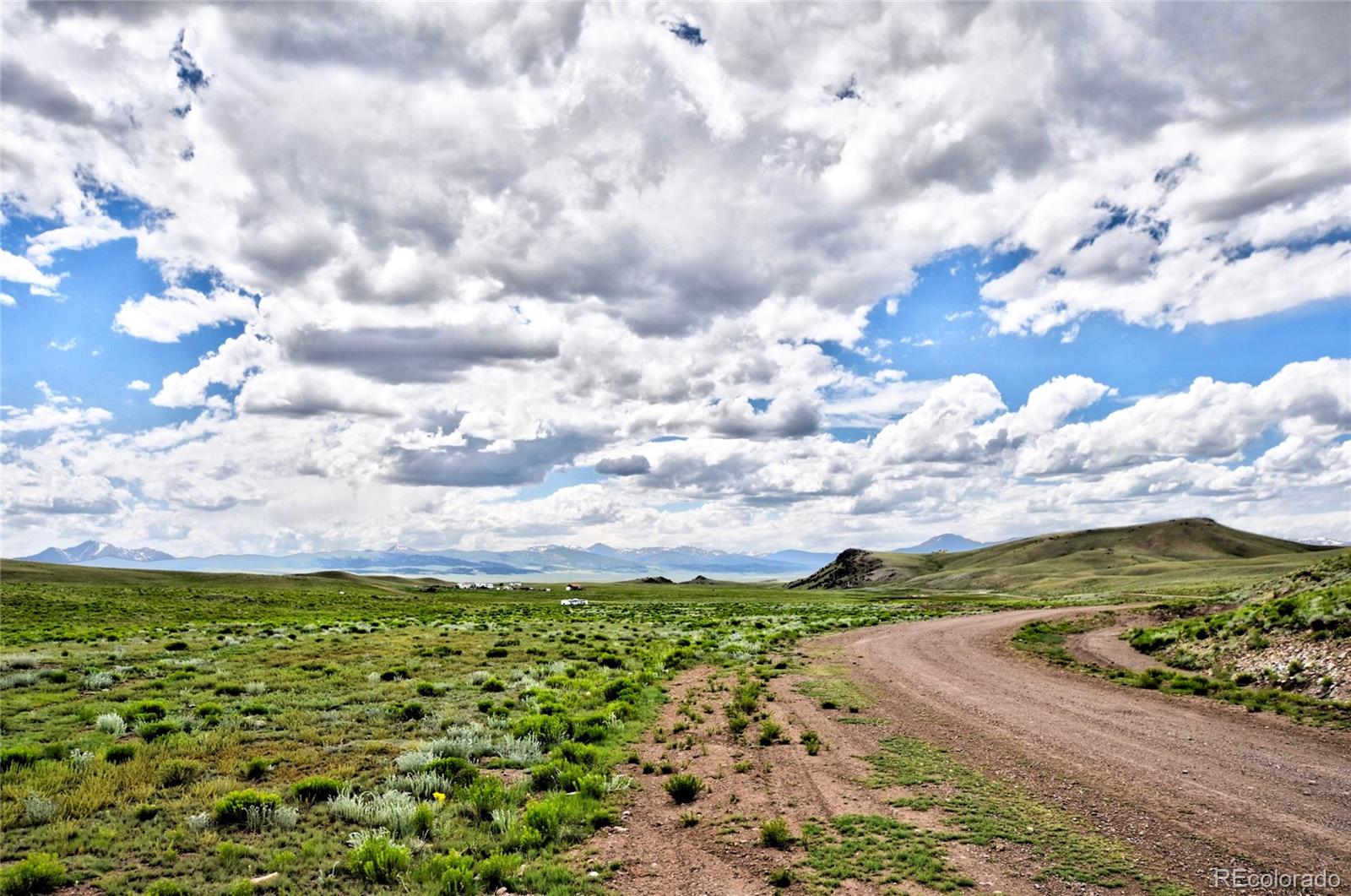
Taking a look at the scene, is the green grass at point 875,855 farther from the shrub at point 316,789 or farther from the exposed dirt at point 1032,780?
the shrub at point 316,789

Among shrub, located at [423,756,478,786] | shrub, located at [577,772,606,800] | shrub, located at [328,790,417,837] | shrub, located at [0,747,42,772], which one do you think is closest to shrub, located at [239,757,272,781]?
shrub, located at [328,790,417,837]

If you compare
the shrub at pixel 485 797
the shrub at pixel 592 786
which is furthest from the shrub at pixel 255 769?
the shrub at pixel 592 786

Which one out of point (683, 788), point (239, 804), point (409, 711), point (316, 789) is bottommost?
point (409, 711)

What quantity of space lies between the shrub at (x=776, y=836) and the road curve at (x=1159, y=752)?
5.49m

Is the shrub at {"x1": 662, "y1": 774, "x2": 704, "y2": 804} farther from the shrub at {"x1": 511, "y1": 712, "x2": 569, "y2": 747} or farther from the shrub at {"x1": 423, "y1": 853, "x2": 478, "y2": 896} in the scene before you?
the shrub at {"x1": 423, "y1": 853, "x2": 478, "y2": 896}

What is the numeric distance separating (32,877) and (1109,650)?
132 feet

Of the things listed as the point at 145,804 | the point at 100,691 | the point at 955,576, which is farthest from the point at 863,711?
the point at 955,576

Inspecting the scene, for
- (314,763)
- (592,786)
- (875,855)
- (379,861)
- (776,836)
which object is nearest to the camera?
(379,861)

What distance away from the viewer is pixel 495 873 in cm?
946

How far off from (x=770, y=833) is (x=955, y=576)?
657 ft

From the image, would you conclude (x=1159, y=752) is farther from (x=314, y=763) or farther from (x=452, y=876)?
(x=314, y=763)

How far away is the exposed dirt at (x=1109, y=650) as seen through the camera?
29562 mm

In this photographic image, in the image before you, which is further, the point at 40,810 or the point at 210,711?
the point at 210,711

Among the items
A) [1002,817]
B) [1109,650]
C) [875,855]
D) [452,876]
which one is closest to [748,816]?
[875,855]
